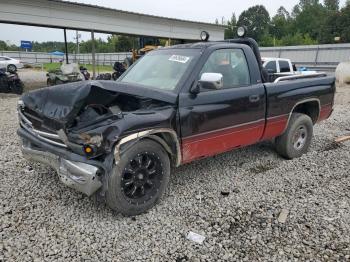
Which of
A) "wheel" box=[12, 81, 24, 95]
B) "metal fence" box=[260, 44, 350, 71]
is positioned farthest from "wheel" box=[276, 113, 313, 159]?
"metal fence" box=[260, 44, 350, 71]

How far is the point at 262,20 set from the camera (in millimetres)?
89125

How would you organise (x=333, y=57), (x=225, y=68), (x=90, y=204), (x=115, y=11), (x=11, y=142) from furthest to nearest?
(x=333, y=57)
(x=115, y=11)
(x=11, y=142)
(x=225, y=68)
(x=90, y=204)

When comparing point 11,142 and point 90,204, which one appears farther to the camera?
point 11,142

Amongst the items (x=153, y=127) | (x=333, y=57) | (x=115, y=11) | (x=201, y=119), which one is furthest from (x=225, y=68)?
(x=333, y=57)

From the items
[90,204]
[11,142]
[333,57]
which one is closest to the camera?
[90,204]

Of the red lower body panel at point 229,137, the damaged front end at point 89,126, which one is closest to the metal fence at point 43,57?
the red lower body panel at point 229,137

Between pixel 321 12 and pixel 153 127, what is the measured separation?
94.5 metres

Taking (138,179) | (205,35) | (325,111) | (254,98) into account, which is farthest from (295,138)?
(138,179)

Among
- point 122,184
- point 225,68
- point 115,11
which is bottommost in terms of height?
point 122,184

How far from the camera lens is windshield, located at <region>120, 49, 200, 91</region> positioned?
4047 mm

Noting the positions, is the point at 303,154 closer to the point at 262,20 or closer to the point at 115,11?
the point at 115,11

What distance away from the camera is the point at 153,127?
135 inches

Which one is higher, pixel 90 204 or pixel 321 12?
pixel 321 12

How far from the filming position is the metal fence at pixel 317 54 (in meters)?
23.3
